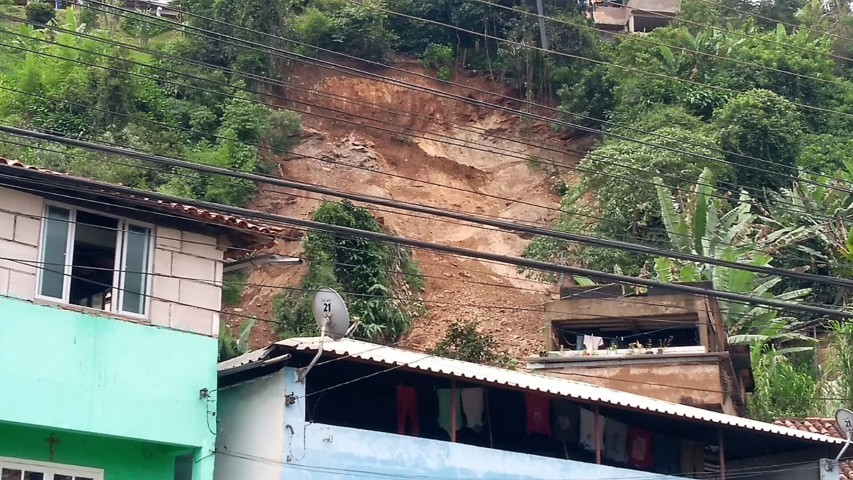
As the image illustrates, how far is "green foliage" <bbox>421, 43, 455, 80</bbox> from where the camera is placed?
41781mm

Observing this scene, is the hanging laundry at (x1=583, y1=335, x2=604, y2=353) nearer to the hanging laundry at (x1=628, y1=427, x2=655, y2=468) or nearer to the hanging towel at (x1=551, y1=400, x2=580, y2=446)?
the hanging laundry at (x1=628, y1=427, x2=655, y2=468)

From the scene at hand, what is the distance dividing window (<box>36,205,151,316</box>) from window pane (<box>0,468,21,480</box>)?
193cm

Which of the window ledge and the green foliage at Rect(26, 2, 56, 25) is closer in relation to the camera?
the window ledge

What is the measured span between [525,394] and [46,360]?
22.0 feet

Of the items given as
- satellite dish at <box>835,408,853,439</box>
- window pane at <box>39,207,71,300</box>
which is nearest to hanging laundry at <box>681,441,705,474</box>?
satellite dish at <box>835,408,853,439</box>

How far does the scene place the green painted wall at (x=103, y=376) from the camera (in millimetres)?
11852

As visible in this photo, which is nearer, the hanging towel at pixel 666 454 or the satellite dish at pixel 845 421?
the satellite dish at pixel 845 421

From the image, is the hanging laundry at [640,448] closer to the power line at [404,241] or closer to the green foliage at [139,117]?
the power line at [404,241]

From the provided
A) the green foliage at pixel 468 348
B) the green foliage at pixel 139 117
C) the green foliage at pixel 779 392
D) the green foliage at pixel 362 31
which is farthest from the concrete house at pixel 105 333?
the green foliage at pixel 362 31

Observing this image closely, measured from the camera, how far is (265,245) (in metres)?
14.7

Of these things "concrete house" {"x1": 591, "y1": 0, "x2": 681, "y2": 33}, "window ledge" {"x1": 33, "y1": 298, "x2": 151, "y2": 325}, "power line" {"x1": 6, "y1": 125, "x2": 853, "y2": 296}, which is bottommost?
"window ledge" {"x1": 33, "y1": 298, "x2": 151, "y2": 325}

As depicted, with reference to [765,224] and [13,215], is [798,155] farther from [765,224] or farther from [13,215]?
[13,215]

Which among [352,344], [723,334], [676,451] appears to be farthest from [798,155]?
[352,344]

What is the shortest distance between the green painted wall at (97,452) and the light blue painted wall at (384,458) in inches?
44.3
